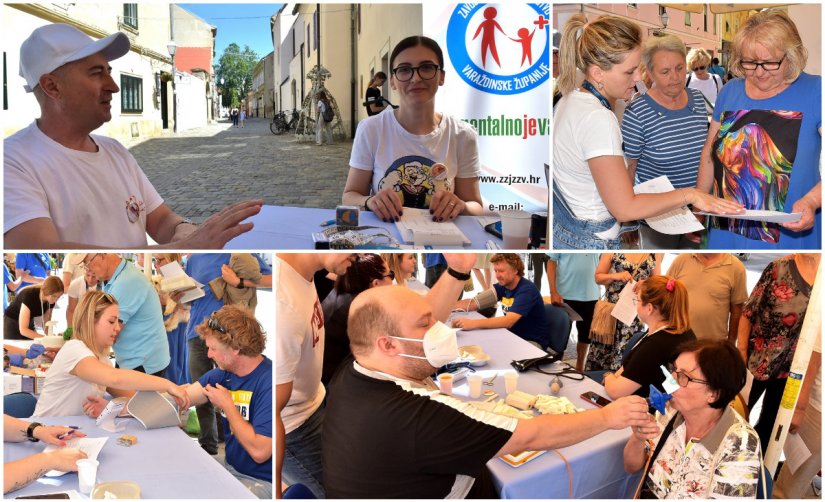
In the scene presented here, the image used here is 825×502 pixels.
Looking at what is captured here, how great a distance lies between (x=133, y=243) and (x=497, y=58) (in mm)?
1786

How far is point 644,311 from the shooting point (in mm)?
1878

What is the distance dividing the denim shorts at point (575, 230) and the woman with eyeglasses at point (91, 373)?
50.1 inches

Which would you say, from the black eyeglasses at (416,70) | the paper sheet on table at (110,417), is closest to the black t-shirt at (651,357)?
the paper sheet on table at (110,417)

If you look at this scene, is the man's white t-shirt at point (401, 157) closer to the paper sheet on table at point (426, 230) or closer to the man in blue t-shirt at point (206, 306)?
the paper sheet on table at point (426, 230)

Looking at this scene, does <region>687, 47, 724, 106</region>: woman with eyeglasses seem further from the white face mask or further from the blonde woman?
the white face mask

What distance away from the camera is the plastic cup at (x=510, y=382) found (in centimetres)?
193

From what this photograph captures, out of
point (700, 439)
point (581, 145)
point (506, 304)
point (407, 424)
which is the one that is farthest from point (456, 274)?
point (700, 439)

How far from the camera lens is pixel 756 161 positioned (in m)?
2.34

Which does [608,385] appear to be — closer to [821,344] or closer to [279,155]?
[821,344]

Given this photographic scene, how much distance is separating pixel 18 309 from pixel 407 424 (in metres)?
1.13

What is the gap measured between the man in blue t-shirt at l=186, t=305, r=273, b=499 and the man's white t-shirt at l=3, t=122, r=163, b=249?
18.0 inches

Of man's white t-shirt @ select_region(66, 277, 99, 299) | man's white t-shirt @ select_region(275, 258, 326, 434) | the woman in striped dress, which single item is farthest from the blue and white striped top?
man's white t-shirt @ select_region(66, 277, 99, 299)

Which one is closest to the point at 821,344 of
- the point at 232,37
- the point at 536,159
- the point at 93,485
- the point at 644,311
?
the point at 644,311

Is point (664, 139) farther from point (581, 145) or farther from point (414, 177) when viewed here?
point (414, 177)
